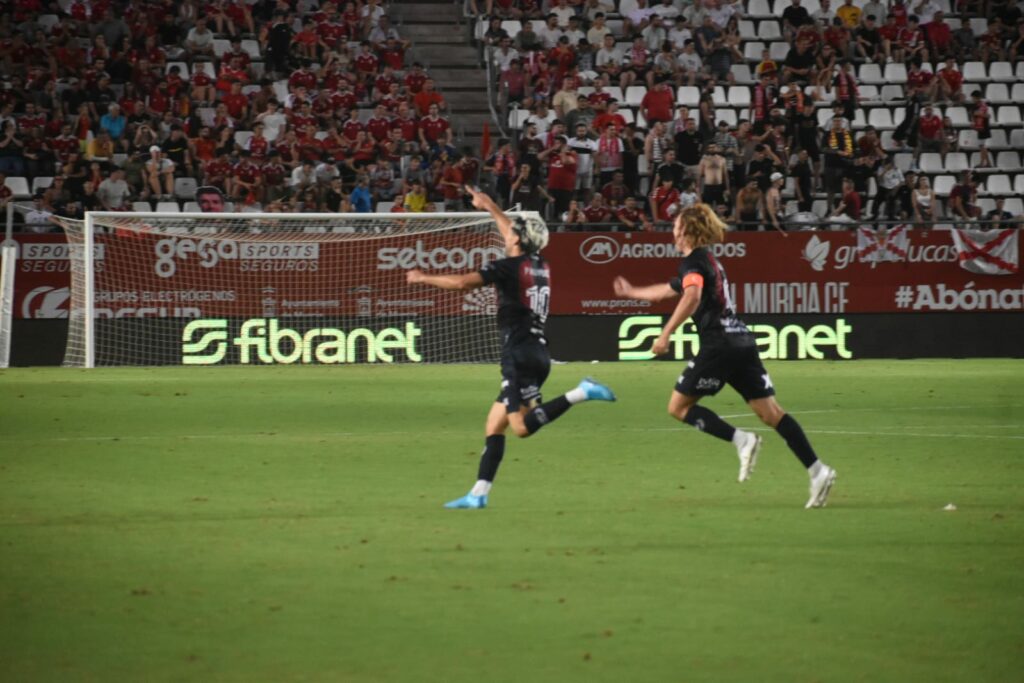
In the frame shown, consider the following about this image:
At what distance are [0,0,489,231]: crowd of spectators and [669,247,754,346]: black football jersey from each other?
18.1 meters

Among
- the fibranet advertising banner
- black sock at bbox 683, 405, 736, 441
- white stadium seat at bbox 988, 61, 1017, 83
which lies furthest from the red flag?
black sock at bbox 683, 405, 736, 441

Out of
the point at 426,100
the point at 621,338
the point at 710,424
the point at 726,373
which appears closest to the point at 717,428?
the point at 710,424

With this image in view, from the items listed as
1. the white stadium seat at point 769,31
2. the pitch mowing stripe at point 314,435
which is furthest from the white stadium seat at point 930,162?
the pitch mowing stripe at point 314,435

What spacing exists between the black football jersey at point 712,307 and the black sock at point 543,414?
1.05 m

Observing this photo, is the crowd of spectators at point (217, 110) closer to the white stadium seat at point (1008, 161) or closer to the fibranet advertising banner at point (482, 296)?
the fibranet advertising banner at point (482, 296)

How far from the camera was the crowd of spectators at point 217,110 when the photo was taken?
28266mm

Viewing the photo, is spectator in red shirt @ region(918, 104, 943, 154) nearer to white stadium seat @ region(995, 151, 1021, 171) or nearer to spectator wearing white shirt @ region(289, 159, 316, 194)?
white stadium seat @ region(995, 151, 1021, 171)

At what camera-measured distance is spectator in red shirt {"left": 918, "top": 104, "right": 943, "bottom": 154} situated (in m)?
32.5

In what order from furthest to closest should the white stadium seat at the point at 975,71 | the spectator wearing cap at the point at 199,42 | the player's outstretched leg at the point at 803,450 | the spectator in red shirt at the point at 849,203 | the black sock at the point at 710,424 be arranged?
the white stadium seat at the point at 975,71 → the spectator wearing cap at the point at 199,42 → the spectator in red shirt at the point at 849,203 → the black sock at the point at 710,424 → the player's outstretched leg at the point at 803,450

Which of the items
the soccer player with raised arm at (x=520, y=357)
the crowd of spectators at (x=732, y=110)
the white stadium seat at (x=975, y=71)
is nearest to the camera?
the soccer player with raised arm at (x=520, y=357)

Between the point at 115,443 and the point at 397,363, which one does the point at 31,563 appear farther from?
the point at 397,363

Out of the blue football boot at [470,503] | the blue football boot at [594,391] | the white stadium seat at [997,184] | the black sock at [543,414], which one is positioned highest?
the blue football boot at [594,391]

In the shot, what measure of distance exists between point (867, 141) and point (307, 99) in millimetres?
11127

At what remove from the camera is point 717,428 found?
10.7 meters
